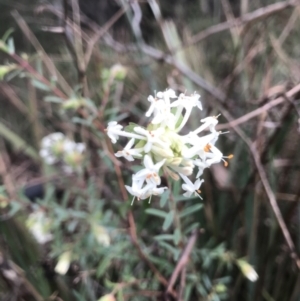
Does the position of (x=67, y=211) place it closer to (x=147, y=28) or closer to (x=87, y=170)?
(x=87, y=170)

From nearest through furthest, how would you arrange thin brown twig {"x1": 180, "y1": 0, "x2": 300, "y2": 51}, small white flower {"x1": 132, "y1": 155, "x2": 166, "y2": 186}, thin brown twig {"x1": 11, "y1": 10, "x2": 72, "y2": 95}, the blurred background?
small white flower {"x1": 132, "y1": 155, "x2": 166, "y2": 186} < the blurred background < thin brown twig {"x1": 180, "y1": 0, "x2": 300, "y2": 51} < thin brown twig {"x1": 11, "y1": 10, "x2": 72, "y2": 95}

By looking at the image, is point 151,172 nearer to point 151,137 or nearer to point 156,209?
point 151,137

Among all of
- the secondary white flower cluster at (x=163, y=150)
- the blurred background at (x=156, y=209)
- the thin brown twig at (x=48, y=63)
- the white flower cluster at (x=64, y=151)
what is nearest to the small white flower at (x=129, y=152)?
the secondary white flower cluster at (x=163, y=150)

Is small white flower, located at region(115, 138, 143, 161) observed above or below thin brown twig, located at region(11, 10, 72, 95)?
below

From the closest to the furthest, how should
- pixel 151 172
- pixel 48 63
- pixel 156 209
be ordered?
1. pixel 151 172
2. pixel 156 209
3. pixel 48 63

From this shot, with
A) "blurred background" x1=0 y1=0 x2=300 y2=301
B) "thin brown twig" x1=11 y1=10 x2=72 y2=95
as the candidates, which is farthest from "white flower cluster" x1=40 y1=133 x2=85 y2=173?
"thin brown twig" x1=11 y1=10 x2=72 y2=95

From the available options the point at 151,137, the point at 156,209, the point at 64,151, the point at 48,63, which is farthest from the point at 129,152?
the point at 48,63

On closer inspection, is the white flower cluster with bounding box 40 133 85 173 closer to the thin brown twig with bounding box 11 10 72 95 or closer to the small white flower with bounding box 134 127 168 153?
the thin brown twig with bounding box 11 10 72 95

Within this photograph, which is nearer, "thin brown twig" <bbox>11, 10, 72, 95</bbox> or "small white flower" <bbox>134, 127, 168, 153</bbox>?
"small white flower" <bbox>134, 127, 168, 153</bbox>

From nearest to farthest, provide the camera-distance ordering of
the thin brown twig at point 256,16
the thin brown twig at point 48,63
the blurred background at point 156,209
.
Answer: the blurred background at point 156,209 < the thin brown twig at point 256,16 < the thin brown twig at point 48,63

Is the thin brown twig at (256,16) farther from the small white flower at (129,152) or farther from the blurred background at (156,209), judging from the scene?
the small white flower at (129,152)

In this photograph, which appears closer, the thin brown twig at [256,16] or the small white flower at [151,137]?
Answer: the small white flower at [151,137]

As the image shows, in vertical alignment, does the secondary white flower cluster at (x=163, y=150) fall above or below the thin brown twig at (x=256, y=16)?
below
